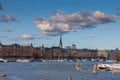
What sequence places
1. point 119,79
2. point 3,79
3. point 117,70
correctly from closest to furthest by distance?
1. point 3,79
2. point 119,79
3. point 117,70

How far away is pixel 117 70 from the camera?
14112 cm

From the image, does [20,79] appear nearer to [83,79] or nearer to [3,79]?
[3,79]

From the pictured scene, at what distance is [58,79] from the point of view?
94.8m

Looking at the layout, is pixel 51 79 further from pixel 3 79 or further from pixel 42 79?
pixel 3 79

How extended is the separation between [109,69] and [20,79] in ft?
183

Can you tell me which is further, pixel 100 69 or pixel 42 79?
pixel 100 69

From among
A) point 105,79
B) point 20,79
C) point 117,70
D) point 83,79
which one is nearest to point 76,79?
point 83,79

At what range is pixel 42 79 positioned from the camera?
94.9 m

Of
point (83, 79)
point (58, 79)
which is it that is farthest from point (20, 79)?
point (83, 79)

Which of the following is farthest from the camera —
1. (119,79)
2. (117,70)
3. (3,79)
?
(117,70)

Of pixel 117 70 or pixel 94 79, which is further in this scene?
pixel 117 70

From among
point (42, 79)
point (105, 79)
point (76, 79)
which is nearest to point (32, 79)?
point (42, 79)

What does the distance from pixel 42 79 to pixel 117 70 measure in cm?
5361

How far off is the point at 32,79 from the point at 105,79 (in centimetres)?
1970
